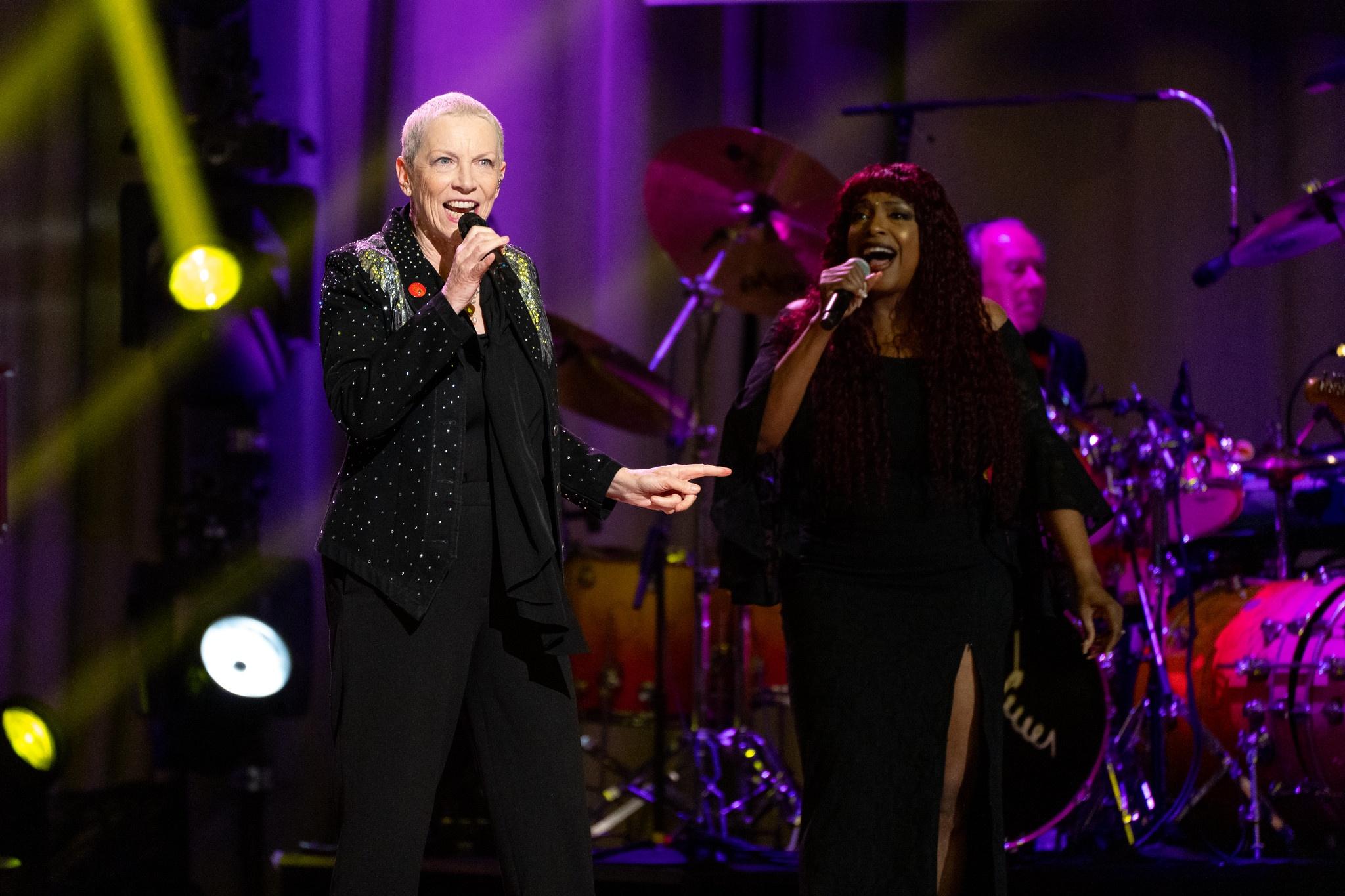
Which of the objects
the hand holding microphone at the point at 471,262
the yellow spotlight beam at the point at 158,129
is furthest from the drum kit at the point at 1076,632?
the hand holding microphone at the point at 471,262

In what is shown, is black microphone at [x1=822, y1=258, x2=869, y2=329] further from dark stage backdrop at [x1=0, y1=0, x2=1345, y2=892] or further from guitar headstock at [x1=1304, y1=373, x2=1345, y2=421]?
dark stage backdrop at [x1=0, y1=0, x2=1345, y2=892]

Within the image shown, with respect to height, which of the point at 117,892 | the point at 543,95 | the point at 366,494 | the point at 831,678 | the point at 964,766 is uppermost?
the point at 543,95

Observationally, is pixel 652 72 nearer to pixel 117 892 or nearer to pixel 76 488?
pixel 76 488

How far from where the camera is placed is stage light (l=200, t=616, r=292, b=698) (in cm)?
399

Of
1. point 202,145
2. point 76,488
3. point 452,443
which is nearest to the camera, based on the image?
point 452,443

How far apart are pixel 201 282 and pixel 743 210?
5.38 feet

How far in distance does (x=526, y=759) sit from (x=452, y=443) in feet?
1.50

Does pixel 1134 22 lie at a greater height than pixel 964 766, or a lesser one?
greater

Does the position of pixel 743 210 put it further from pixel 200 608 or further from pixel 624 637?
pixel 200 608

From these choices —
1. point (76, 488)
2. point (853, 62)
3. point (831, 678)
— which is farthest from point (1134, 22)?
point (76, 488)

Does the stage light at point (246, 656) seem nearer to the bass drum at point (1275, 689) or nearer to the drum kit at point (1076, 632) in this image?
the drum kit at point (1076, 632)

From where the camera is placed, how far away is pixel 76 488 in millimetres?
4828

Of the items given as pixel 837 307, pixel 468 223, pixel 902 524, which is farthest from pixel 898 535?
pixel 468 223

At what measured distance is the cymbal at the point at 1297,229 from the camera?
3.79 m
